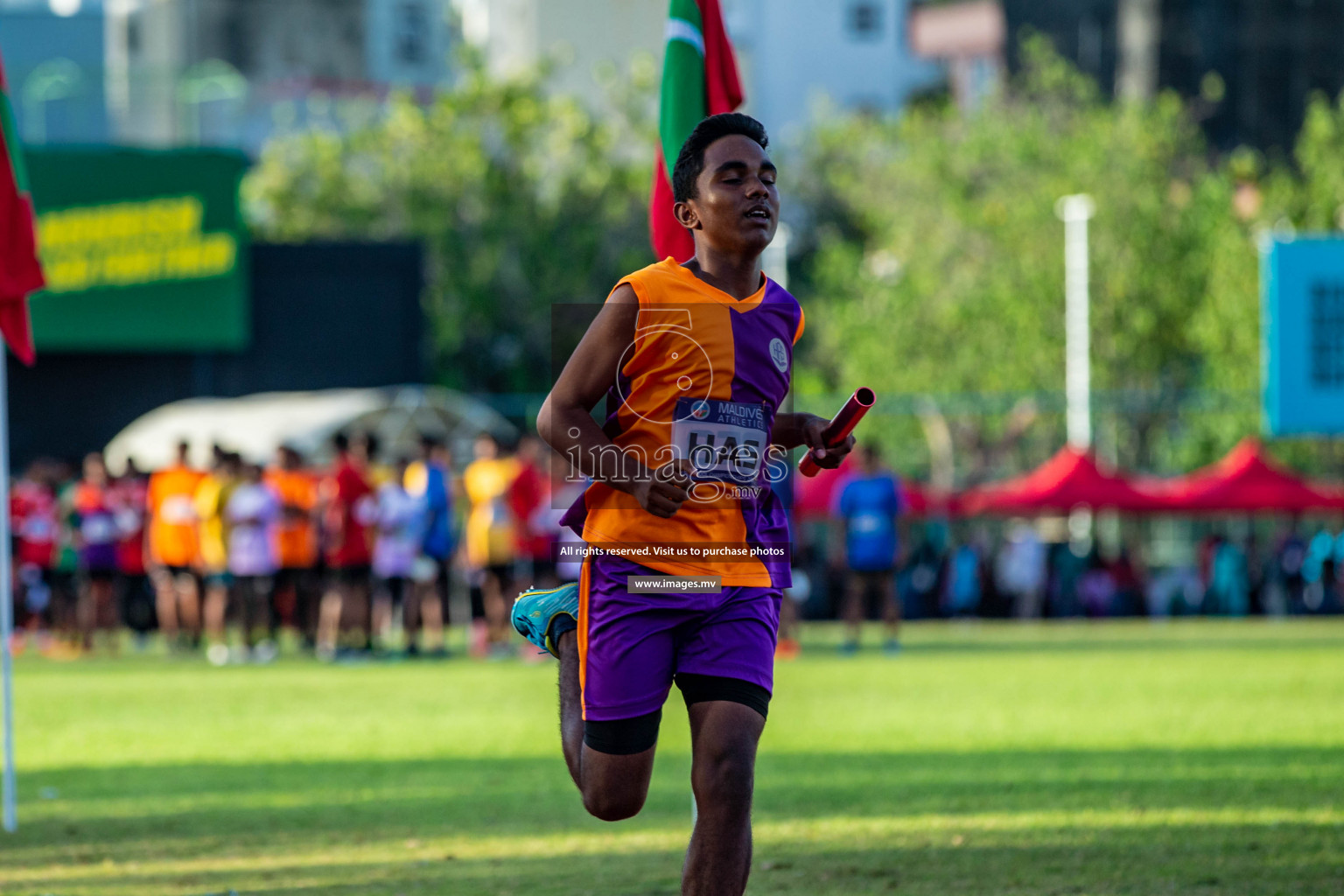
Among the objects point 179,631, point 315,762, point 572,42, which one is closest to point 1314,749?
point 315,762

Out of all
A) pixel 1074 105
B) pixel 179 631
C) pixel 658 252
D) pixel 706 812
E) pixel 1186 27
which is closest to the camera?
pixel 706 812

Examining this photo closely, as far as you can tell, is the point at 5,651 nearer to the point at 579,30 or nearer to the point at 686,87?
the point at 686,87

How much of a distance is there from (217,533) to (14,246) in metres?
11.2

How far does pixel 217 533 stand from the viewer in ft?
66.7

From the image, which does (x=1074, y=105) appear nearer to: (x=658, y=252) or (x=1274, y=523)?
(x=1274, y=523)

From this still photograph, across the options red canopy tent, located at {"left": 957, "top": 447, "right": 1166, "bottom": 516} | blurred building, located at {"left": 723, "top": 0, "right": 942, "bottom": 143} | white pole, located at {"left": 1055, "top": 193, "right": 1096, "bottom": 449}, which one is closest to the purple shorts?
red canopy tent, located at {"left": 957, "top": 447, "right": 1166, "bottom": 516}

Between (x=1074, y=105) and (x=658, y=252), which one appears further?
(x=1074, y=105)

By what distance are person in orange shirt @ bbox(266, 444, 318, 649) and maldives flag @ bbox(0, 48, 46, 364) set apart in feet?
34.9

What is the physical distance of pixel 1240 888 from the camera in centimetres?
688

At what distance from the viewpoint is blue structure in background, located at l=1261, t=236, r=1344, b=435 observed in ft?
77.9

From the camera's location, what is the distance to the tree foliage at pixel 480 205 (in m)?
46.5

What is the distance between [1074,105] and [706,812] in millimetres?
44770

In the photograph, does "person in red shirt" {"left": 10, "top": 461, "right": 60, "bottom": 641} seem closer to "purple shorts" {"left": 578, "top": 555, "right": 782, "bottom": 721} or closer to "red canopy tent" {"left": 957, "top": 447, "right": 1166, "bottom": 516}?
"red canopy tent" {"left": 957, "top": 447, "right": 1166, "bottom": 516}

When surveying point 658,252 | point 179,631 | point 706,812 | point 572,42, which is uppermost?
point 572,42
